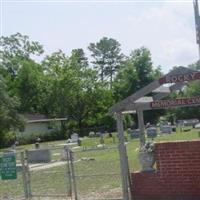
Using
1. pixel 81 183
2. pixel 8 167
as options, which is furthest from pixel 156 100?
pixel 81 183

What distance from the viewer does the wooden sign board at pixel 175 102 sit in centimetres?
1205

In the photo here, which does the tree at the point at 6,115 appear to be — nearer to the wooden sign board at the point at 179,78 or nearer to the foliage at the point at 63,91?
the foliage at the point at 63,91

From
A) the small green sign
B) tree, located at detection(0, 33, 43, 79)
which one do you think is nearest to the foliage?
tree, located at detection(0, 33, 43, 79)

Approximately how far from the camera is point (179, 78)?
1220 centimetres

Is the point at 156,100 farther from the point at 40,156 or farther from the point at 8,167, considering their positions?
the point at 40,156

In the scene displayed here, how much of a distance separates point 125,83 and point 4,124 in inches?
1522

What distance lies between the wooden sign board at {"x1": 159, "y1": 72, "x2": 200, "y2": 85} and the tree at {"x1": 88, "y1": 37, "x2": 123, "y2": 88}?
10885 cm

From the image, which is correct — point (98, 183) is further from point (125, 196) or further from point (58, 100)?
point (58, 100)

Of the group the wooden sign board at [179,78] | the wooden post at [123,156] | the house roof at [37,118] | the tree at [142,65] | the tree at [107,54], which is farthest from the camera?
the tree at [107,54]

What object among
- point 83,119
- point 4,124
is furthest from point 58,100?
point 4,124


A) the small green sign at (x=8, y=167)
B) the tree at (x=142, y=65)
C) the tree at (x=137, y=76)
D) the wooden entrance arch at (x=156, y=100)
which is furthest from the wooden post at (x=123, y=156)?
the tree at (x=142, y=65)

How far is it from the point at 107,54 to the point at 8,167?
4317 inches

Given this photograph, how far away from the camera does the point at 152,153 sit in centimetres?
1278

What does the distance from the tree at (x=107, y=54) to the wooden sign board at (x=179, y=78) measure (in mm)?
108850
